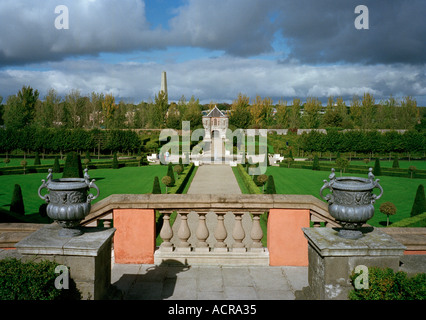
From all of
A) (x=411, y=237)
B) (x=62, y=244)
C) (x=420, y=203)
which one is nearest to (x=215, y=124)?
(x=420, y=203)

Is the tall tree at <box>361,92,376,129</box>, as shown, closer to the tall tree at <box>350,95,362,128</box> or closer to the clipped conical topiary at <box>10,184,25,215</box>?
the tall tree at <box>350,95,362,128</box>

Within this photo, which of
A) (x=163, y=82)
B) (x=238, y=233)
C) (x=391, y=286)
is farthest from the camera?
(x=163, y=82)

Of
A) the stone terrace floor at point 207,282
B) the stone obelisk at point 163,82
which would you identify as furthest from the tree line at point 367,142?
the stone obelisk at point 163,82

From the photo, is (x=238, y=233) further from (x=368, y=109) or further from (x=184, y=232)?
(x=368, y=109)

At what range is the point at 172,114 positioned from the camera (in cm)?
7731

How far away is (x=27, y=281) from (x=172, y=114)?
7527cm

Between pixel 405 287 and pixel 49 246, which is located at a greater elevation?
pixel 49 246

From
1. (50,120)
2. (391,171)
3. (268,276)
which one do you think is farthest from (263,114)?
(268,276)

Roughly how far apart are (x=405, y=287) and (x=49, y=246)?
3.76 meters

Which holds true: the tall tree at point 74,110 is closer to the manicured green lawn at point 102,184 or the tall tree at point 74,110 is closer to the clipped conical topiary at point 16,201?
the manicured green lawn at point 102,184

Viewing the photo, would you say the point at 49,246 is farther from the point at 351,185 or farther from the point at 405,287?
the point at 405,287

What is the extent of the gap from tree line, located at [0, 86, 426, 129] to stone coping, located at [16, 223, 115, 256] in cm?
6350

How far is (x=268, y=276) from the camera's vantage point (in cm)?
524

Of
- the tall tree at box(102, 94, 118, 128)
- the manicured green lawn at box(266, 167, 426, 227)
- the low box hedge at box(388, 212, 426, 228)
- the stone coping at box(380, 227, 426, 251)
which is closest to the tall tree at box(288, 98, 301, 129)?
the tall tree at box(102, 94, 118, 128)
